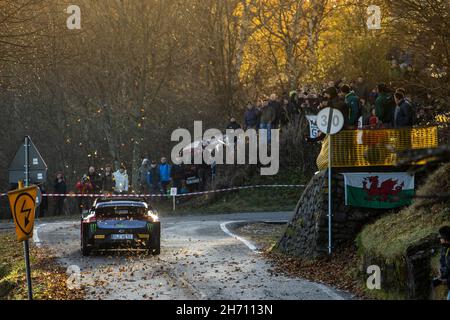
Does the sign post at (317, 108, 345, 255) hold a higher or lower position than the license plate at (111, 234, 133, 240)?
higher

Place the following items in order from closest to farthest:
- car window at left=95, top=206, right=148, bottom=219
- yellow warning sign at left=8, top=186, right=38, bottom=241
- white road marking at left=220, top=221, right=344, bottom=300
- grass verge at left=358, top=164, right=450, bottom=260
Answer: yellow warning sign at left=8, top=186, right=38, bottom=241 → grass verge at left=358, top=164, right=450, bottom=260 → white road marking at left=220, top=221, right=344, bottom=300 → car window at left=95, top=206, right=148, bottom=219

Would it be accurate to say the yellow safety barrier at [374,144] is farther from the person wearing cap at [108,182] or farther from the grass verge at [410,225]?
the person wearing cap at [108,182]

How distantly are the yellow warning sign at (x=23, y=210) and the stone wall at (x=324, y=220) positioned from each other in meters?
7.82

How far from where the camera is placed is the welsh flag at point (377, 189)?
2136 cm

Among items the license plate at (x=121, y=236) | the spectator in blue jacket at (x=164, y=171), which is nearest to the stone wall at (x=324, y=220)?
the license plate at (x=121, y=236)

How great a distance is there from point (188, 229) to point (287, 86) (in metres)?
17.5

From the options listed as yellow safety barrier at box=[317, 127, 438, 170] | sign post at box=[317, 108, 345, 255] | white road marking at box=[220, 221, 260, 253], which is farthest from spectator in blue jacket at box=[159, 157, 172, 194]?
sign post at box=[317, 108, 345, 255]

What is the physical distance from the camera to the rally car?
2305cm

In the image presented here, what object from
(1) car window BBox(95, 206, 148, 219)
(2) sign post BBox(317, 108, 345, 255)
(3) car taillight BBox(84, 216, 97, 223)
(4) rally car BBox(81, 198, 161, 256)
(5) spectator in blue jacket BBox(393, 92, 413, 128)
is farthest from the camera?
(1) car window BBox(95, 206, 148, 219)

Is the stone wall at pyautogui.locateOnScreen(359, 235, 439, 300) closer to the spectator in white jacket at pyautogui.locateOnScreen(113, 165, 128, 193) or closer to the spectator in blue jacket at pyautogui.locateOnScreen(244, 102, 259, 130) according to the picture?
the spectator in blue jacket at pyautogui.locateOnScreen(244, 102, 259, 130)

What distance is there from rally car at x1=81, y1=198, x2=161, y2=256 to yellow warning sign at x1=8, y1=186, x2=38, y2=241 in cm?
750

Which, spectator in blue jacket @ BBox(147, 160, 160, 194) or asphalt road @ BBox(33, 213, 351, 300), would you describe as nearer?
asphalt road @ BBox(33, 213, 351, 300)

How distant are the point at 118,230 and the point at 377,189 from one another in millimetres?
6338

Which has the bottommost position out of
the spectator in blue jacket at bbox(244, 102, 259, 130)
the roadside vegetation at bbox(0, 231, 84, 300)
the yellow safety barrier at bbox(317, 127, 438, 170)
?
the roadside vegetation at bbox(0, 231, 84, 300)
